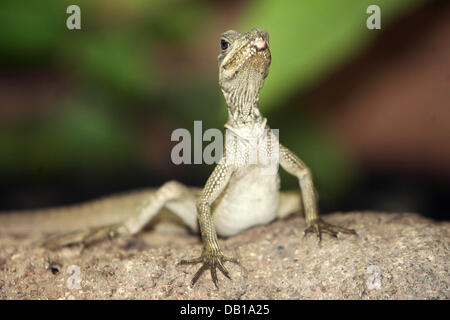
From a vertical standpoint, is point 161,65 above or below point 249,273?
above

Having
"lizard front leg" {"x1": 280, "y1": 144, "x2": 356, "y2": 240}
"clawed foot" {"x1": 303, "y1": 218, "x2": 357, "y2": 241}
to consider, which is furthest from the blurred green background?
"clawed foot" {"x1": 303, "y1": 218, "x2": 357, "y2": 241}

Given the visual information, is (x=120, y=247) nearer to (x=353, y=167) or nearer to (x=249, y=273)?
(x=249, y=273)

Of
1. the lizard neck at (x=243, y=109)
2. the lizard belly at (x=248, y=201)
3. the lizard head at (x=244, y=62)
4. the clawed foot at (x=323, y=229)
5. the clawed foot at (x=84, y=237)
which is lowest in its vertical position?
the clawed foot at (x=84, y=237)

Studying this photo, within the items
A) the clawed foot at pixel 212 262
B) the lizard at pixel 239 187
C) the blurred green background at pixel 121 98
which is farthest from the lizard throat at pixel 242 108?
the clawed foot at pixel 212 262

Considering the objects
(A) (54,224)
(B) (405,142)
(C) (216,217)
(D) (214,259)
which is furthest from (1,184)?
(B) (405,142)

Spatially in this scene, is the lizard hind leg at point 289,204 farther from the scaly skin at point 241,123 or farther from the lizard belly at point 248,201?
the scaly skin at point 241,123

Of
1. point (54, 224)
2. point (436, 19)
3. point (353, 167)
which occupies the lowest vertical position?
point (54, 224)
